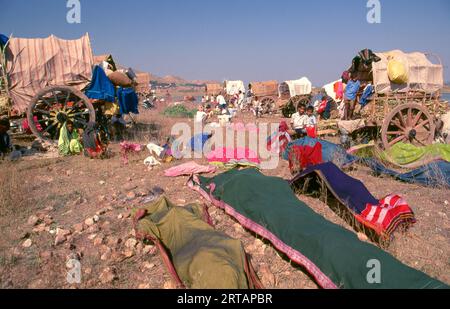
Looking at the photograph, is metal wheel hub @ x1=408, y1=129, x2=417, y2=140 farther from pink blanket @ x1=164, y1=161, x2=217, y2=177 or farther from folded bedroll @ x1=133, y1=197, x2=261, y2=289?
folded bedroll @ x1=133, y1=197, x2=261, y2=289

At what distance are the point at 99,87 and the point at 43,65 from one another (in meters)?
1.30

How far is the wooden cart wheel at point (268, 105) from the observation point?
18.5 meters

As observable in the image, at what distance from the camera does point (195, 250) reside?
2.43m

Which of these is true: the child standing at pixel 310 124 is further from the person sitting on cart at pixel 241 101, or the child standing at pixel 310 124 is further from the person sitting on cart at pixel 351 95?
the person sitting on cart at pixel 241 101

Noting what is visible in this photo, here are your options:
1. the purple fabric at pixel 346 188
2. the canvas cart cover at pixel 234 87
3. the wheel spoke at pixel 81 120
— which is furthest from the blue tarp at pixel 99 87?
the canvas cart cover at pixel 234 87

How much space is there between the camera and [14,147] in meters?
7.18

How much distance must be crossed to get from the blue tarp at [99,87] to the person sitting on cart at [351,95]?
5.61 meters

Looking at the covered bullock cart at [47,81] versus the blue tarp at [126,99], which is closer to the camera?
the covered bullock cart at [47,81]

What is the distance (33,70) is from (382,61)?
770 centimetres

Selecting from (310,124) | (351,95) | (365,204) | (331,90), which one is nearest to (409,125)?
(351,95)

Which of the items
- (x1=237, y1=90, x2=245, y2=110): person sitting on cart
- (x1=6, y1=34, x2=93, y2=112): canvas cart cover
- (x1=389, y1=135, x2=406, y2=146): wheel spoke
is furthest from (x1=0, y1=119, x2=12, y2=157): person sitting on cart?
(x1=237, y1=90, x2=245, y2=110): person sitting on cart

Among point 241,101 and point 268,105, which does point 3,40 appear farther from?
point 241,101
